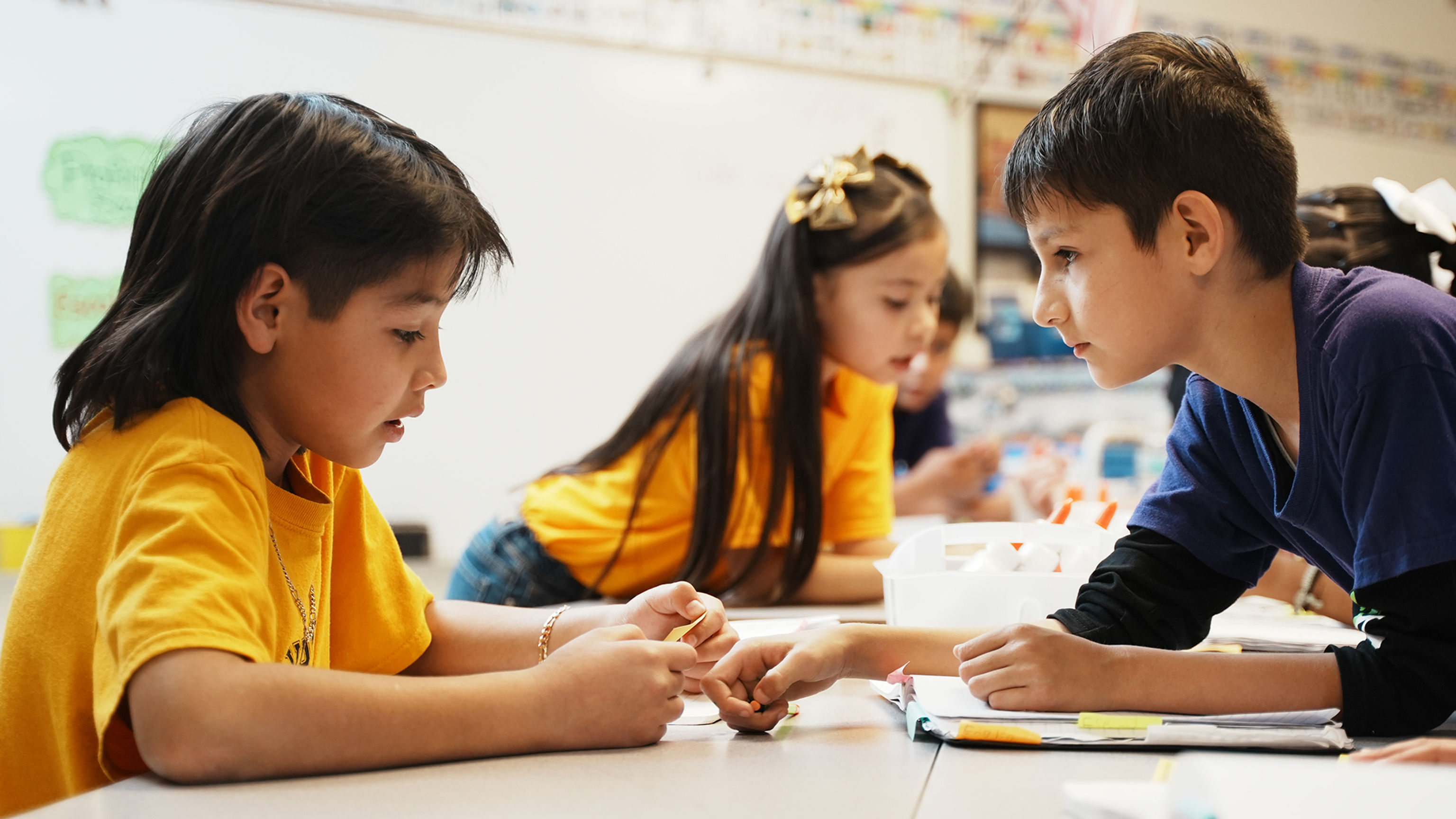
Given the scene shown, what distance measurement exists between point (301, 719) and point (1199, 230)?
677 millimetres

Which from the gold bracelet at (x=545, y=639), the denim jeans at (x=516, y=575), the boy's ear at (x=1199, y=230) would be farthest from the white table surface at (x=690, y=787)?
the denim jeans at (x=516, y=575)

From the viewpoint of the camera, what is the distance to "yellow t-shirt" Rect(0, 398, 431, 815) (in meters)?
0.56

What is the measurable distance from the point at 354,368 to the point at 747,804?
0.40 m

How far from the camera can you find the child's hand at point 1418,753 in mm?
509

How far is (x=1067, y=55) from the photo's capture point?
3023 millimetres

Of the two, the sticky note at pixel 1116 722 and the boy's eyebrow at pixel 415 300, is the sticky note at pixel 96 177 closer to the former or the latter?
the boy's eyebrow at pixel 415 300

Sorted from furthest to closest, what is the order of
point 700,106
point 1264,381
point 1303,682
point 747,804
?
point 700,106 < point 1264,381 < point 1303,682 < point 747,804

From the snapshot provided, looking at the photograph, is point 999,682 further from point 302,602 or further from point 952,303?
point 952,303

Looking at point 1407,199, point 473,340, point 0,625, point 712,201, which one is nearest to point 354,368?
point 1407,199

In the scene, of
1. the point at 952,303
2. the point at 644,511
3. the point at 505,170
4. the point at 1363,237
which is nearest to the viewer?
the point at 1363,237

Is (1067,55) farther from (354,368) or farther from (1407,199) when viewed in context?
(354,368)

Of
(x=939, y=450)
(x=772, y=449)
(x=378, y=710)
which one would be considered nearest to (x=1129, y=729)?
(x=378, y=710)

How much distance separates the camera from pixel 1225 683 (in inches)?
26.0

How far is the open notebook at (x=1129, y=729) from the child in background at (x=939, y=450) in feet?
4.76
